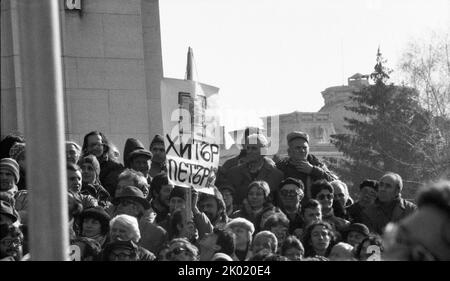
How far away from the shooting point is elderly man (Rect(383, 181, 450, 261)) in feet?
15.3

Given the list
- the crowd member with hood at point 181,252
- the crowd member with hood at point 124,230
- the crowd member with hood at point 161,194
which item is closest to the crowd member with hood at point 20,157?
the crowd member with hood at point 161,194

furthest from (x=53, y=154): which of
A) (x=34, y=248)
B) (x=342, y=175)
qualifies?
(x=342, y=175)

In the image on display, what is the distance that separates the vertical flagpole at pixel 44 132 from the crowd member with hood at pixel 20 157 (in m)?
5.66

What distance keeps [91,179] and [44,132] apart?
5.88 meters

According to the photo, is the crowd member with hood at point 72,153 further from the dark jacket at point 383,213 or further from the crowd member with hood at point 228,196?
the dark jacket at point 383,213

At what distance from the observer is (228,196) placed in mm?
13203

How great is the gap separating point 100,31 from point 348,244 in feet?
22.9

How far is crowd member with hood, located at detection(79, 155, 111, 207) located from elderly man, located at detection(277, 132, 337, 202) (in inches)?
75.2

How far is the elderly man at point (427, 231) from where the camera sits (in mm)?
4652

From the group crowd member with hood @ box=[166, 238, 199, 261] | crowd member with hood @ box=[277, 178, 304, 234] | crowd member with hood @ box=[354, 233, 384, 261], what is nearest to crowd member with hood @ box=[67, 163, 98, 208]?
crowd member with hood @ box=[166, 238, 199, 261]

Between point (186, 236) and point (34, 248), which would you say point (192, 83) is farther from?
point (34, 248)

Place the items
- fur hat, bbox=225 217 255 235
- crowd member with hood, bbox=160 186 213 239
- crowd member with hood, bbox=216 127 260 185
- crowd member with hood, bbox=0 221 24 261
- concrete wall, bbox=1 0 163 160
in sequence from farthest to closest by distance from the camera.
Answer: concrete wall, bbox=1 0 163 160, crowd member with hood, bbox=216 127 260 185, crowd member with hood, bbox=160 186 213 239, fur hat, bbox=225 217 255 235, crowd member with hood, bbox=0 221 24 261

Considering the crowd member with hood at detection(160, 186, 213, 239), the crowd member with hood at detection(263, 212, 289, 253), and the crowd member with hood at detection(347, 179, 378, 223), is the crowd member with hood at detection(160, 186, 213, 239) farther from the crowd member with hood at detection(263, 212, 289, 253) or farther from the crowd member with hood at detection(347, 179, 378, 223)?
the crowd member with hood at detection(347, 179, 378, 223)

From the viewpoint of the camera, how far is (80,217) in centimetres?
1139
